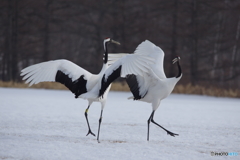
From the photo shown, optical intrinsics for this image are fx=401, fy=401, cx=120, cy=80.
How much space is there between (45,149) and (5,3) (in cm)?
1755

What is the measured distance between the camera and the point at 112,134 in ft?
22.8

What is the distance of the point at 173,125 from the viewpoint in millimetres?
8289

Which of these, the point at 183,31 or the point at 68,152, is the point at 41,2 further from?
the point at 68,152

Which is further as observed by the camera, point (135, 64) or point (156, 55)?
point (156, 55)

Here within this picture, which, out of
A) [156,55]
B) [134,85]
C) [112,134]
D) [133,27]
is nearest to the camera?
[112,134]

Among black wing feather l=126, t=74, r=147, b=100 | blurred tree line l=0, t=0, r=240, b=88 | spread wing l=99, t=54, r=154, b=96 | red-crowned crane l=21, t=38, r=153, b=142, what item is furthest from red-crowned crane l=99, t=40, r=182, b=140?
blurred tree line l=0, t=0, r=240, b=88

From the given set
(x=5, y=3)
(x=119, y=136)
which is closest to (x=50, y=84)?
(x=5, y=3)

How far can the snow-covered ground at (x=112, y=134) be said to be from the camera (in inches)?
209

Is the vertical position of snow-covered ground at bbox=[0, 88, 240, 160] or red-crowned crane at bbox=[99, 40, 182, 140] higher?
red-crowned crane at bbox=[99, 40, 182, 140]

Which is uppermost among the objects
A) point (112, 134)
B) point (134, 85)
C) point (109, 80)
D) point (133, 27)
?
point (109, 80)

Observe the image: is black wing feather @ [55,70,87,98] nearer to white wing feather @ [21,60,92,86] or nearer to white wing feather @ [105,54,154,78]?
white wing feather @ [21,60,92,86]

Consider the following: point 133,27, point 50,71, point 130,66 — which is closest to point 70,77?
point 50,71

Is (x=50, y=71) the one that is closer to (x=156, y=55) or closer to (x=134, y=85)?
(x=134, y=85)

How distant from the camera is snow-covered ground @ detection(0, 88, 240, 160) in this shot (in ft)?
17.5
